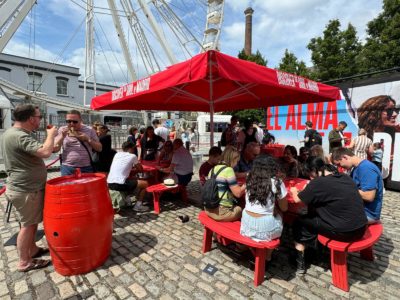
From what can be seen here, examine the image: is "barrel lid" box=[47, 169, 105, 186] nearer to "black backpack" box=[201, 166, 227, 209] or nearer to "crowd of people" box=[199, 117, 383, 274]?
"black backpack" box=[201, 166, 227, 209]

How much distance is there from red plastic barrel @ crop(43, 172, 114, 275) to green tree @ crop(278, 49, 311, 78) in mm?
20357

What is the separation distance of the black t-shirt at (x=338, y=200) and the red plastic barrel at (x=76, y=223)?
2298 millimetres

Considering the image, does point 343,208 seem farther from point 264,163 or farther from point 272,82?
point 272,82

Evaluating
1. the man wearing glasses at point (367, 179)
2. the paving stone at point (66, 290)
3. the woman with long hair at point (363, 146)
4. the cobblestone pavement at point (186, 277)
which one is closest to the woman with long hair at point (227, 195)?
the cobblestone pavement at point (186, 277)

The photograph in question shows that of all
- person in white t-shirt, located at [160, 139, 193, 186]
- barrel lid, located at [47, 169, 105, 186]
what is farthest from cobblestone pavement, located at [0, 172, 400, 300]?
person in white t-shirt, located at [160, 139, 193, 186]

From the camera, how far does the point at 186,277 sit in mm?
2670

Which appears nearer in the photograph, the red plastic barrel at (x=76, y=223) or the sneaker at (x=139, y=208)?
the red plastic barrel at (x=76, y=223)

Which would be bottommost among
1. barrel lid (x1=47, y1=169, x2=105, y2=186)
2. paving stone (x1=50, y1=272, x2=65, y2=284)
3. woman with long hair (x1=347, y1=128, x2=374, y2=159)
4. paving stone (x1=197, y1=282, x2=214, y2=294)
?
paving stone (x1=50, y1=272, x2=65, y2=284)

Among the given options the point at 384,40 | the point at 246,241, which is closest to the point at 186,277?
the point at 246,241

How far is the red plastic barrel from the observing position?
252cm

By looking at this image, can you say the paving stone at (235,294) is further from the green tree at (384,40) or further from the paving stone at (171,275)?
the green tree at (384,40)

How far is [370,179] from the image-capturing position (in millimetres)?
2668

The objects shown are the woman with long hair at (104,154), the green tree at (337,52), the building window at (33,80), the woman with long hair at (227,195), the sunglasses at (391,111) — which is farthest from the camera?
the building window at (33,80)

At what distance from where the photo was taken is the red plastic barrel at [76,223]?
252 centimetres
